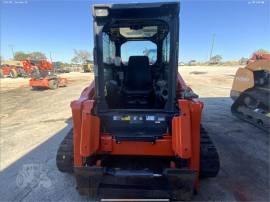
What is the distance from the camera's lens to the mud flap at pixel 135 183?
3.07 m

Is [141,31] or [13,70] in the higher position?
[141,31]

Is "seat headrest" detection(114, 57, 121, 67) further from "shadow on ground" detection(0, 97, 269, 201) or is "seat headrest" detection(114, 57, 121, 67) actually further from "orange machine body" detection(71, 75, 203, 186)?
"shadow on ground" detection(0, 97, 269, 201)

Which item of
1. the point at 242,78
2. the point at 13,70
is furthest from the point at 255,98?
the point at 13,70

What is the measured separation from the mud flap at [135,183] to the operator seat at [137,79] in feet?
4.78

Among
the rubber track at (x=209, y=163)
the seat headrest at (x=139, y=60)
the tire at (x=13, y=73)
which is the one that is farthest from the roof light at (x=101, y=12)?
the tire at (x=13, y=73)

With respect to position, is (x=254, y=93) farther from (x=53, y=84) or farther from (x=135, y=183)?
(x=53, y=84)

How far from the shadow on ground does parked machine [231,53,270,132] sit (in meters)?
0.69

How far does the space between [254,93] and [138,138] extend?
16.3 ft

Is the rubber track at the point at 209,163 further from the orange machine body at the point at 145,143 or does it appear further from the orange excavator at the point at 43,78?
the orange excavator at the point at 43,78

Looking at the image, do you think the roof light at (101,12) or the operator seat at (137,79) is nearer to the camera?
the roof light at (101,12)

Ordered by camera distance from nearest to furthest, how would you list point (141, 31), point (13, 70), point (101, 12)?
1. point (101, 12)
2. point (141, 31)
3. point (13, 70)

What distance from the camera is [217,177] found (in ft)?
13.1


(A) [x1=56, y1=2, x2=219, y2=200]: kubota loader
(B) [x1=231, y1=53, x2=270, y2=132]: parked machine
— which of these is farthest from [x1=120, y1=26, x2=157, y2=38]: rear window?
(B) [x1=231, y1=53, x2=270, y2=132]: parked machine

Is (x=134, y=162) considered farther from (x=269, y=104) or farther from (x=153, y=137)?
(x=269, y=104)
